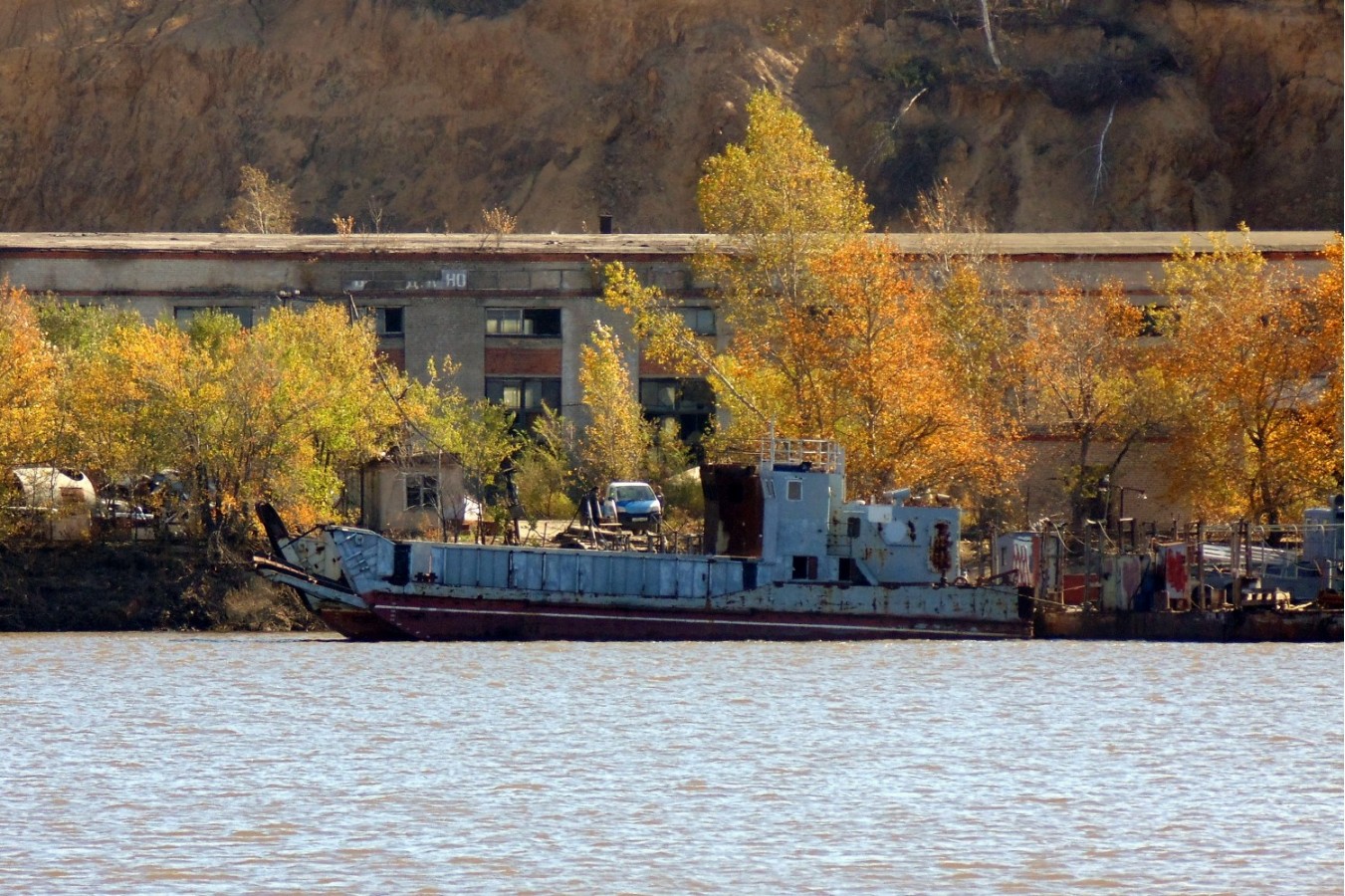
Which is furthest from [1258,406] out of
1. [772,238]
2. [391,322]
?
[391,322]

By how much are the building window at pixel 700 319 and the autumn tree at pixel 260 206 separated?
27.1 m

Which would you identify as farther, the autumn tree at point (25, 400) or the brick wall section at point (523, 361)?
the brick wall section at point (523, 361)

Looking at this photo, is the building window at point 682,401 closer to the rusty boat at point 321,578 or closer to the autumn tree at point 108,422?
the autumn tree at point 108,422

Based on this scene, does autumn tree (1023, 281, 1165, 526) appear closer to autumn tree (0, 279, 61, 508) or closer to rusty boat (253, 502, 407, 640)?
rusty boat (253, 502, 407, 640)

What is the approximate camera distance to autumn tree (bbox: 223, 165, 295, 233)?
317 feet

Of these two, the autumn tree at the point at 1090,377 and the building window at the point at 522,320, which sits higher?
the building window at the point at 522,320

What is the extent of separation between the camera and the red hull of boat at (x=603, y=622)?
165 feet

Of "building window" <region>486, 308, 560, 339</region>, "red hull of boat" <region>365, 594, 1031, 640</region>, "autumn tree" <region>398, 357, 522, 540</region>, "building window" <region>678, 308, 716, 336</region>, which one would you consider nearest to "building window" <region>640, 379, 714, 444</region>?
"building window" <region>678, 308, 716, 336</region>

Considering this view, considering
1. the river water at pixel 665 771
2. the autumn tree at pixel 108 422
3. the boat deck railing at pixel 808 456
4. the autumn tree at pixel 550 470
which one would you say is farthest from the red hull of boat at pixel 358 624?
the autumn tree at pixel 550 470

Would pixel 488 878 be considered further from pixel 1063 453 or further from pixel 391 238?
pixel 391 238

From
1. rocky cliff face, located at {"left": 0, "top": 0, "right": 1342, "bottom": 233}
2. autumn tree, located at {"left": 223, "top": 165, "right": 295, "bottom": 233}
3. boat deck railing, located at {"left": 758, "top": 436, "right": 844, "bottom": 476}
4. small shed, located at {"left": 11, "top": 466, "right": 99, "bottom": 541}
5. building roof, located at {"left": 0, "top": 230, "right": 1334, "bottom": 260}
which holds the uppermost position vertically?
rocky cliff face, located at {"left": 0, "top": 0, "right": 1342, "bottom": 233}

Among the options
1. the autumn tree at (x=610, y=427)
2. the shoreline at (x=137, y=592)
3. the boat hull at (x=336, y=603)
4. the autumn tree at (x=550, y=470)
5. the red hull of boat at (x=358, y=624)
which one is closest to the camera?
the boat hull at (x=336, y=603)

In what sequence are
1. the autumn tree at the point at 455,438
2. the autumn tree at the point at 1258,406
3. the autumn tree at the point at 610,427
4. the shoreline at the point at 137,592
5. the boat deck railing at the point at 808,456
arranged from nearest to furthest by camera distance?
the boat deck railing at the point at 808,456 → the shoreline at the point at 137,592 → the autumn tree at the point at 1258,406 → the autumn tree at the point at 455,438 → the autumn tree at the point at 610,427

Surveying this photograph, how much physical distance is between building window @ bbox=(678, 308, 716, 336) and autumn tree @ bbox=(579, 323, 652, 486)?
4786 mm
